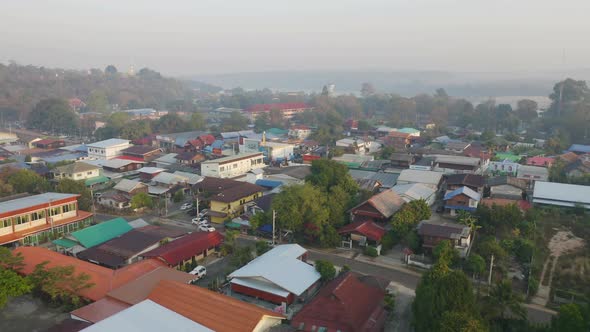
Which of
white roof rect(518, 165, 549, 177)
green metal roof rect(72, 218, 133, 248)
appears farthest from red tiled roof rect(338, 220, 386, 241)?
white roof rect(518, 165, 549, 177)

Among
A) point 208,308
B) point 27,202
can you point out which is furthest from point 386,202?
point 27,202

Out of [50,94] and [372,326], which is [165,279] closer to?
[372,326]

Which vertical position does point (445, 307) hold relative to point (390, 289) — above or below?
above

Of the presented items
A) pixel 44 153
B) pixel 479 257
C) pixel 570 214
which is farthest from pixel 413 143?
pixel 44 153

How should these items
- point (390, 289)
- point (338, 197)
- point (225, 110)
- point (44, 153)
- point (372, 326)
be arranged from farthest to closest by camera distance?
point (225, 110) → point (44, 153) → point (338, 197) → point (390, 289) → point (372, 326)

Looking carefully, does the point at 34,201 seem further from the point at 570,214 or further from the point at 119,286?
the point at 570,214

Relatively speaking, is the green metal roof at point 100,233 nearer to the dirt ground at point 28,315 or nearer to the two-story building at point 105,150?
the dirt ground at point 28,315

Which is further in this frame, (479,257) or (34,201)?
(34,201)

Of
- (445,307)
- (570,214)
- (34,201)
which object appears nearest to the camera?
(445,307)
